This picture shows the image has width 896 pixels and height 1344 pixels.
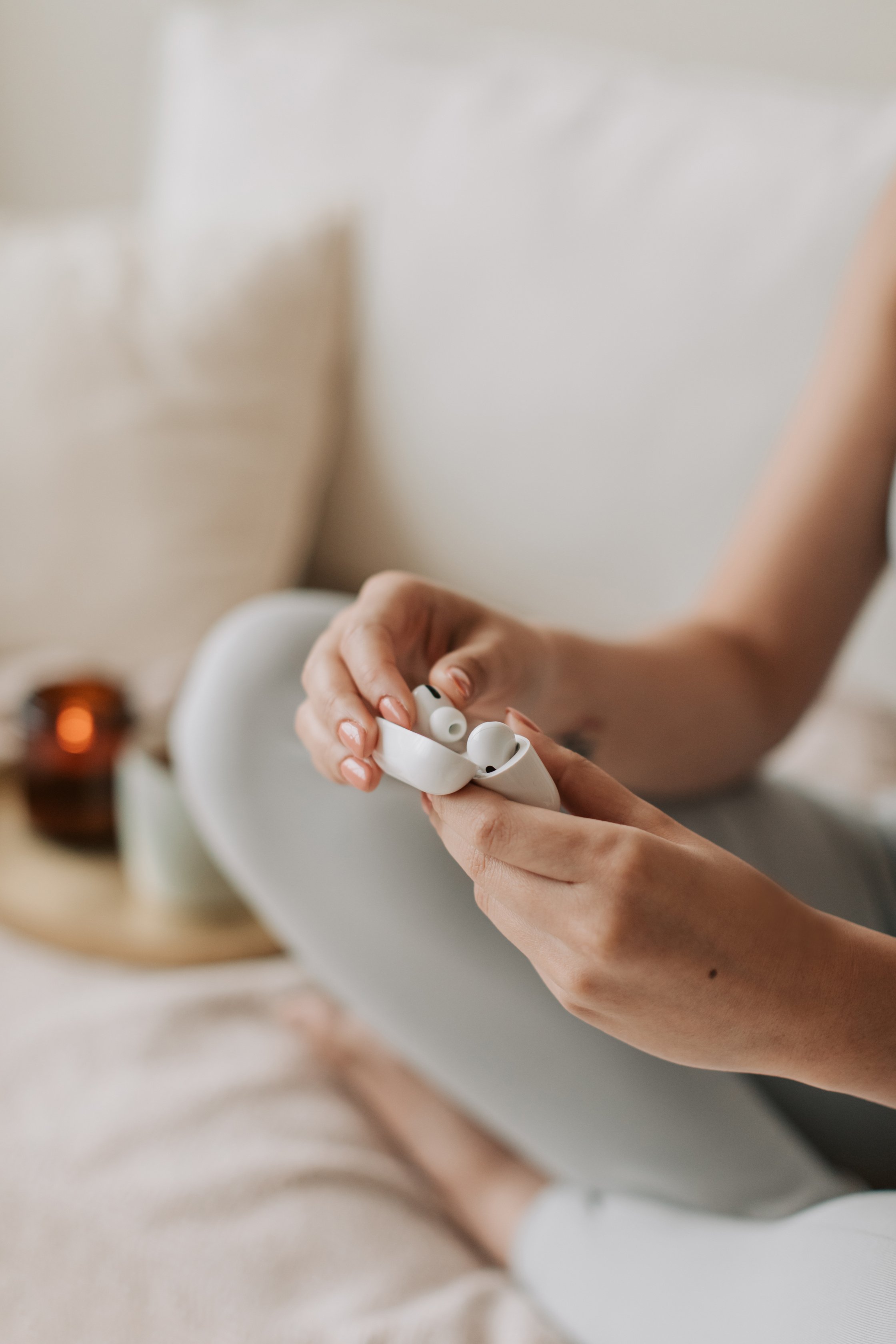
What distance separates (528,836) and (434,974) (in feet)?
0.88

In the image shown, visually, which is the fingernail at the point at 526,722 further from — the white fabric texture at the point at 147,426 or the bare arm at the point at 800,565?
the white fabric texture at the point at 147,426

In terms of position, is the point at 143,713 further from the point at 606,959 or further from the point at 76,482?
the point at 606,959

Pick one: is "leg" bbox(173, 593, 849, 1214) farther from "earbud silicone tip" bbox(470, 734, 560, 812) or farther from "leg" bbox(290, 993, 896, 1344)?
"earbud silicone tip" bbox(470, 734, 560, 812)

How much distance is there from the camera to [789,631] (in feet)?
2.17

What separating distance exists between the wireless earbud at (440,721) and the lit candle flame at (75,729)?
528 millimetres

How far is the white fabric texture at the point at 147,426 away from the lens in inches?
35.8

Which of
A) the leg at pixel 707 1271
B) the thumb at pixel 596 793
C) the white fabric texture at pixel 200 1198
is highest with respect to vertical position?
the thumb at pixel 596 793

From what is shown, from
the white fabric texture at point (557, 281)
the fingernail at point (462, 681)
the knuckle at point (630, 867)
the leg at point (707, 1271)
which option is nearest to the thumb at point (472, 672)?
the fingernail at point (462, 681)

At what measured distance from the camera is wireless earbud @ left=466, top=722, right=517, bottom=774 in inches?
13.7

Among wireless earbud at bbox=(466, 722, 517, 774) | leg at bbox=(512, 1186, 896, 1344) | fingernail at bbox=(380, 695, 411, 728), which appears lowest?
leg at bbox=(512, 1186, 896, 1344)

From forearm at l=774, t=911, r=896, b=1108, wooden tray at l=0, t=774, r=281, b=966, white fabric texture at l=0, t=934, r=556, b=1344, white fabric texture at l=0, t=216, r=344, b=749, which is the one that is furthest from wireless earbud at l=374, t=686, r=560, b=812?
white fabric texture at l=0, t=216, r=344, b=749

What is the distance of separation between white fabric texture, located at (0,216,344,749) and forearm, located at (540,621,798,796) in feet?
1.52

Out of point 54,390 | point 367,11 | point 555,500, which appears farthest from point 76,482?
point 367,11

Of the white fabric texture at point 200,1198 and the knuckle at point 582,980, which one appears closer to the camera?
the knuckle at point 582,980
